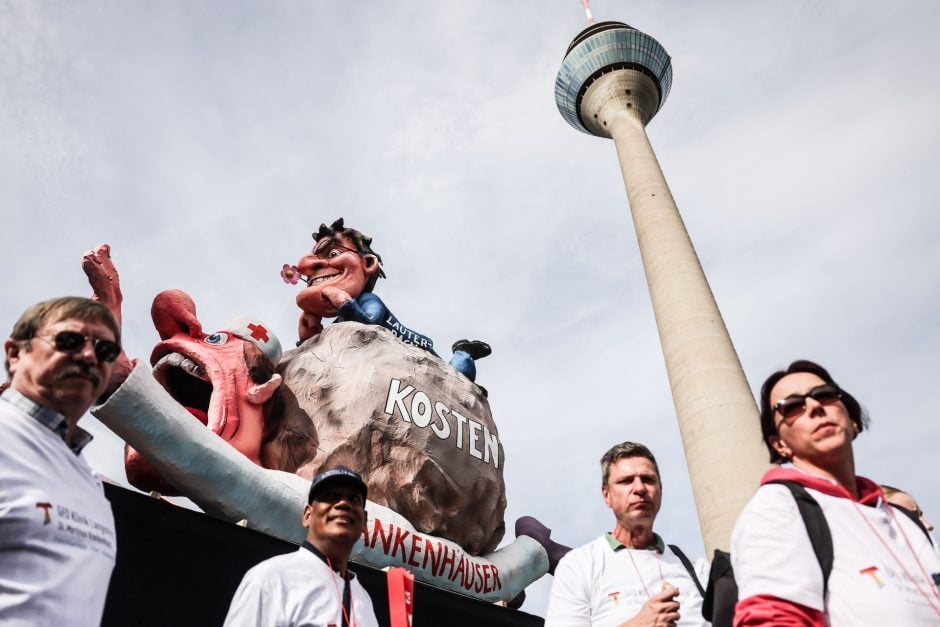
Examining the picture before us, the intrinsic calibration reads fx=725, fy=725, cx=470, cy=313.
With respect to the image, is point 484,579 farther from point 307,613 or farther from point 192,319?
point 307,613

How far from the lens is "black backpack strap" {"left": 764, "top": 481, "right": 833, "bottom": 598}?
202 cm

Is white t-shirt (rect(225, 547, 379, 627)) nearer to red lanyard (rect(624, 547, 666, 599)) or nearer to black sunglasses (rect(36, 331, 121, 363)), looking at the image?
black sunglasses (rect(36, 331, 121, 363))

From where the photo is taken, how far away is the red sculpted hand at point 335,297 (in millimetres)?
8820

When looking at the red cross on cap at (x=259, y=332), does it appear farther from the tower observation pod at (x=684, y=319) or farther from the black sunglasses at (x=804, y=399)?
the tower observation pod at (x=684, y=319)

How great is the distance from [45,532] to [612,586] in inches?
92.0

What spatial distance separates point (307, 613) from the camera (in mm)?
2861

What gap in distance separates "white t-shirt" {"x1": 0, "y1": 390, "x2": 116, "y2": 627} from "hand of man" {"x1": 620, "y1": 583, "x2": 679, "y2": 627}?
1.94m

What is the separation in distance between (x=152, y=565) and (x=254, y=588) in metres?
3.38

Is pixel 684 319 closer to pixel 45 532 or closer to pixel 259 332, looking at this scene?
pixel 259 332

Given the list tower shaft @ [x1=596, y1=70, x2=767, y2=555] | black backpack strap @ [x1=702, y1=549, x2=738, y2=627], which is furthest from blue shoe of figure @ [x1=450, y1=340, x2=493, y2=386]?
black backpack strap @ [x1=702, y1=549, x2=738, y2=627]

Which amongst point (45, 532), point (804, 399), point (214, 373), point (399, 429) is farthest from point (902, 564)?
point (214, 373)

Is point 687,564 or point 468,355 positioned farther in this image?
point 468,355

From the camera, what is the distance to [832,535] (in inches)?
82.0

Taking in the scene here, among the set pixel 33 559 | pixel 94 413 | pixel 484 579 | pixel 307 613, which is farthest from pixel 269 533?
pixel 33 559
